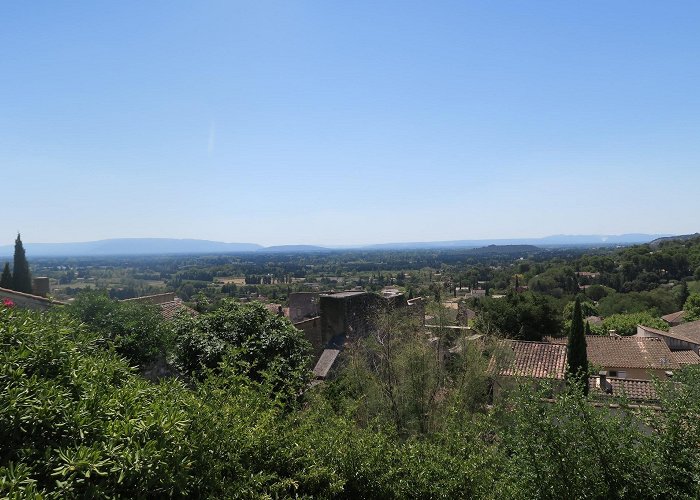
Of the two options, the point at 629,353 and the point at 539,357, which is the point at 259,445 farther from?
the point at 629,353

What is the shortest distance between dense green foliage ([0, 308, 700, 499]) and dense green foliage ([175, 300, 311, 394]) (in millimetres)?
3013

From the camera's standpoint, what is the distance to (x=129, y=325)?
350 inches

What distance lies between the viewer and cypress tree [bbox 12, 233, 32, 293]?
32.4 metres

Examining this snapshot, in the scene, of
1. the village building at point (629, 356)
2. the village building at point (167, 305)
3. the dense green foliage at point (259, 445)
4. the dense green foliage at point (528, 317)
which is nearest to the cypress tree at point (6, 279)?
the village building at point (167, 305)

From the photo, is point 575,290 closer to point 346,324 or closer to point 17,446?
point 346,324

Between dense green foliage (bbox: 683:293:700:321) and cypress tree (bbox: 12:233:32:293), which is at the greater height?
cypress tree (bbox: 12:233:32:293)

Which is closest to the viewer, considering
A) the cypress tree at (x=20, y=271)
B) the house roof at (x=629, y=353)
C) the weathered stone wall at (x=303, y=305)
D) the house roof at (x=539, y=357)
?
the house roof at (x=539, y=357)

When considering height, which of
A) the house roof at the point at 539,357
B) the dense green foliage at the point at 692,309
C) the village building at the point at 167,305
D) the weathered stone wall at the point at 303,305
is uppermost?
the village building at the point at 167,305

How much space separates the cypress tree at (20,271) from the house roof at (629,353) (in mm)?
35260

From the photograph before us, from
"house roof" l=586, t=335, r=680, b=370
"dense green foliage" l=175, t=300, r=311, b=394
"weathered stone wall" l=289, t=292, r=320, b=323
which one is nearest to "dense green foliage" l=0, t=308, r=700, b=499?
"dense green foliage" l=175, t=300, r=311, b=394

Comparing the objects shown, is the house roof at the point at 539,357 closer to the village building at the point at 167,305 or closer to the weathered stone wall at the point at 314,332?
the weathered stone wall at the point at 314,332

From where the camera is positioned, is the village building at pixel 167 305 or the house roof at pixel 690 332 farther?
the house roof at pixel 690 332

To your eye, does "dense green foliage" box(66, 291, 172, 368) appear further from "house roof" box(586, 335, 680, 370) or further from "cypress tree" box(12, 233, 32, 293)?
"cypress tree" box(12, 233, 32, 293)

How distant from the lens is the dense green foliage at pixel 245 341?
8.54 metres
